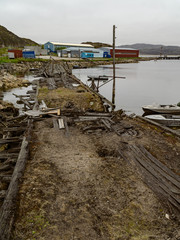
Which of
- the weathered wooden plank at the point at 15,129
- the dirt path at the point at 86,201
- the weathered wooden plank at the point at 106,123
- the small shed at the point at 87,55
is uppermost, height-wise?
the small shed at the point at 87,55

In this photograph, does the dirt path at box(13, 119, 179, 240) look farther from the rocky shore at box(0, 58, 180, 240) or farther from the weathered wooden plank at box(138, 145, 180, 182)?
the weathered wooden plank at box(138, 145, 180, 182)

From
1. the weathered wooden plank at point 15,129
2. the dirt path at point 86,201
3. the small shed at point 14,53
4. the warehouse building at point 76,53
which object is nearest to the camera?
the dirt path at point 86,201

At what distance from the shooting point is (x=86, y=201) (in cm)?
574

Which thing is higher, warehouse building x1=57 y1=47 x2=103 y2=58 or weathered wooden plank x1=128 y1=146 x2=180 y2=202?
warehouse building x1=57 y1=47 x2=103 y2=58

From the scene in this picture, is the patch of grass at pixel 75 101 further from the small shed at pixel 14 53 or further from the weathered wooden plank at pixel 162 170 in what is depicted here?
the small shed at pixel 14 53

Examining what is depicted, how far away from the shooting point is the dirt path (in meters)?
4.80

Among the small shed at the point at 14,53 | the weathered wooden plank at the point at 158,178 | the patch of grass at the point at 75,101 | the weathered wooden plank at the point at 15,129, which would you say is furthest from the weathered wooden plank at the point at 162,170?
the small shed at the point at 14,53

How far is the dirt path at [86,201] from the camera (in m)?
4.80

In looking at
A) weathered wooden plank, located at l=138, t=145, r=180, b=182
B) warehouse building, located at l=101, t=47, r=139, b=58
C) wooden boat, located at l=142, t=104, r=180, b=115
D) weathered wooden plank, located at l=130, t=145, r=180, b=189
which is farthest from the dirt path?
warehouse building, located at l=101, t=47, r=139, b=58

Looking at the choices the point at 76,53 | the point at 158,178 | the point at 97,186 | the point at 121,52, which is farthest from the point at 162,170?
the point at 121,52

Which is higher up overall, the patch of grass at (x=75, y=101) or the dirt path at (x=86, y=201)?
the patch of grass at (x=75, y=101)

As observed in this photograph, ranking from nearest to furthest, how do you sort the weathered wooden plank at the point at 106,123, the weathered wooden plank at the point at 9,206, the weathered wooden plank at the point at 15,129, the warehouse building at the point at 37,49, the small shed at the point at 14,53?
the weathered wooden plank at the point at 9,206, the weathered wooden plank at the point at 15,129, the weathered wooden plank at the point at 106,123, the small shed at the point at 14,53, the warehouse building at the point at 37,49

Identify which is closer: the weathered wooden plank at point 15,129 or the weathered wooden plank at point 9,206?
the weathered wooden plank at point 9,206

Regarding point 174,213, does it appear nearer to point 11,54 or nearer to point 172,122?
point 172,122
